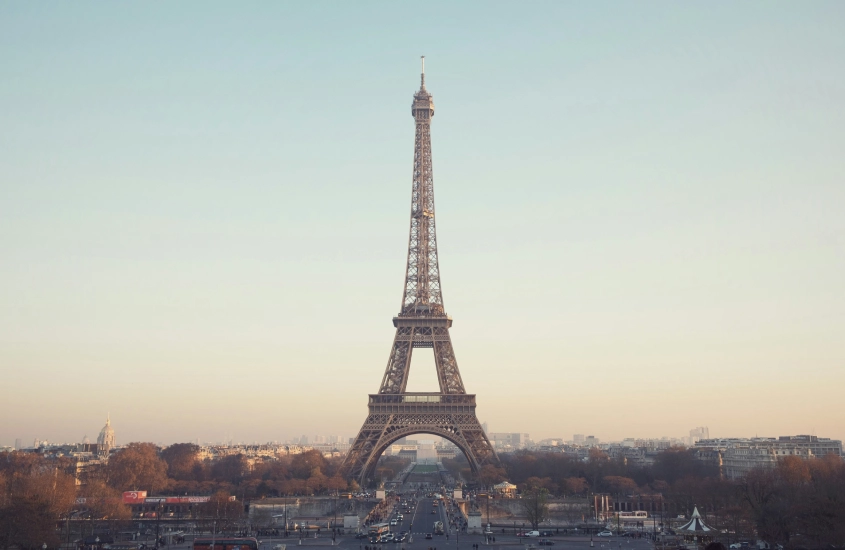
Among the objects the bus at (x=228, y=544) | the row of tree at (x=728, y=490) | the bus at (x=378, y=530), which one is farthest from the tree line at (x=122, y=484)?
the row of tree at (x=728, y=490)

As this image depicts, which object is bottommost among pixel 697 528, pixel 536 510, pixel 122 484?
pixel 697 528

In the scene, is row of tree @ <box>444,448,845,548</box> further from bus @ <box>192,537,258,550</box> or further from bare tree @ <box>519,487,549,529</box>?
bus @ <box>192,537,258,550</box>

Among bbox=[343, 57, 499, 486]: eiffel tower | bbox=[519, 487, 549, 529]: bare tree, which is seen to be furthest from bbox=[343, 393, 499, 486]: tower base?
bbox=[519, 487, 549, 529]: bare tree

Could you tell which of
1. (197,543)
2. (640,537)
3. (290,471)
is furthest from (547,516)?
(290,471)

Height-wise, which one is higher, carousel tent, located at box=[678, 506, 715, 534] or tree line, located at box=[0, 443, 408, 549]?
tree line, located at box=[0, 443, 408, 549]

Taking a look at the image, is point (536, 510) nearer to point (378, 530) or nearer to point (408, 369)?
point (378, 530)

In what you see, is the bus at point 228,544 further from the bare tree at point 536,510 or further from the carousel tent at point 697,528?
the carousel tent at point 697,528

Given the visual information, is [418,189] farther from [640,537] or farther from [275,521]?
[640,537]

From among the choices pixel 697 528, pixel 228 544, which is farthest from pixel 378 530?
pixel 697 528
